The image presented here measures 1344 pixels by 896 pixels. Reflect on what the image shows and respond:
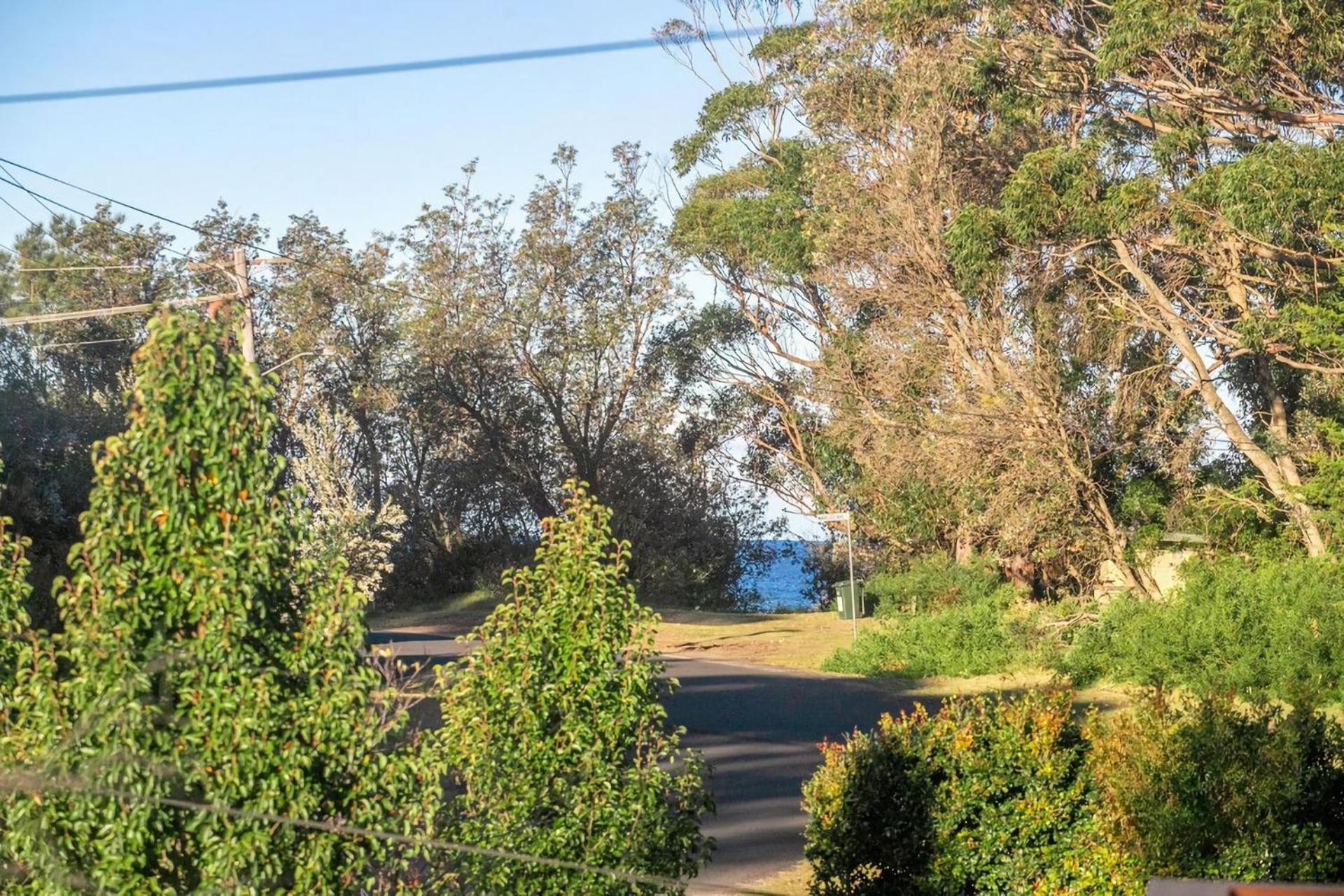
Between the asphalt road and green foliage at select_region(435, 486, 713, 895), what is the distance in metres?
2.14

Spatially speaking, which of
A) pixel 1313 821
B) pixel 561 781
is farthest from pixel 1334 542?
pixel 561 781

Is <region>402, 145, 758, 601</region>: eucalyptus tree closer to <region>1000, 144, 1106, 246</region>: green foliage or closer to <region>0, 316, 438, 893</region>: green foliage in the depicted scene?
<region>1000, 144, 1106, 246</region>: green foliage

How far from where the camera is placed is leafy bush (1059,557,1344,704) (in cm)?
1873

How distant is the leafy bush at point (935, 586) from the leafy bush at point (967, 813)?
1904cm

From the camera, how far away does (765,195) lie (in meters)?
33.8

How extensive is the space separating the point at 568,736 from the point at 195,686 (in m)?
1.64

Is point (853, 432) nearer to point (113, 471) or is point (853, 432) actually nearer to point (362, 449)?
point (362, 449)

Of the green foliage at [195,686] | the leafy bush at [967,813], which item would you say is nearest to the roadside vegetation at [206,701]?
the green foliage at [195,686]

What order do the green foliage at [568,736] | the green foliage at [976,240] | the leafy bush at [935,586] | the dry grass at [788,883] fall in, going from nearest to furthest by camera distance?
1. the green foliage at [568,736]
2. the dry grass at [788,883]
3. the green foliage at [976,240]
4. the leafy bush at [935,586]

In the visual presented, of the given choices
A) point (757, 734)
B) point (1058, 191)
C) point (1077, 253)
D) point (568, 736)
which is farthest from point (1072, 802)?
point (1077, 253)

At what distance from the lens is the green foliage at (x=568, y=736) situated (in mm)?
5270

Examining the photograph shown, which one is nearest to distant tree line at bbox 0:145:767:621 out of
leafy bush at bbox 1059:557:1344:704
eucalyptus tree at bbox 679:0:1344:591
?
eucalyptus tree at bbox 679:0:1344:591

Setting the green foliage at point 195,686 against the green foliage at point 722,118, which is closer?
the green foliage at point 195,686

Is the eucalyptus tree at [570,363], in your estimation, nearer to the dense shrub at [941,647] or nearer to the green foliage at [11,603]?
the dense shrub at [941,647]
